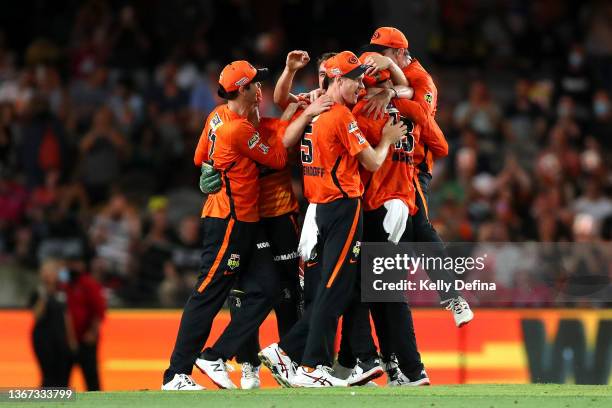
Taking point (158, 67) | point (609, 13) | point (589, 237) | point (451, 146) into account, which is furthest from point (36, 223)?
point (609, 13)

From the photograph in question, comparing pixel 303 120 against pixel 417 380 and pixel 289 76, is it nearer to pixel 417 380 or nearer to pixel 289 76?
pixel 289 76

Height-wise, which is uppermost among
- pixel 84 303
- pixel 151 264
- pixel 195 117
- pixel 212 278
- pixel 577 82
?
pixel 577 82

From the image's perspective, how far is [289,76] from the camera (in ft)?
34.1

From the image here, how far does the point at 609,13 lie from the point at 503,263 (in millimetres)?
8577

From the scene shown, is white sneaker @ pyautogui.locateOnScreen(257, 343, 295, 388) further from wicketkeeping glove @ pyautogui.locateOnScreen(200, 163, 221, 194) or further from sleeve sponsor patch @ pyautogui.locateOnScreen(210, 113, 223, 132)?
sleeve sponsor patch @ pyautogui.locateOnScreen(210, 113, 223, 132)

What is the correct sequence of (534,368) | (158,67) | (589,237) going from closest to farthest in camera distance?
(534,368) < (589,237) < (158,67)

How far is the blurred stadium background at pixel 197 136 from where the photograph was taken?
14.2 meters

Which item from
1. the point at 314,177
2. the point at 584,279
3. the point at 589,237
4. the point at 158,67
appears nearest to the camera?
the point at 314,177

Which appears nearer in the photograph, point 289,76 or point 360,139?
point 360,139

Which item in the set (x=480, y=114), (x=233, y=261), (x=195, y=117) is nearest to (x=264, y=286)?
(x=233, y=261)

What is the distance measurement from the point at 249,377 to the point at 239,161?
5.69 ft

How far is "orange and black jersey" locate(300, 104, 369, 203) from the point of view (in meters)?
9.88

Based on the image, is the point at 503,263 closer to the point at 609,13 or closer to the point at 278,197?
the point at 278,197

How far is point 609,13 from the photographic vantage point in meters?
20.1
